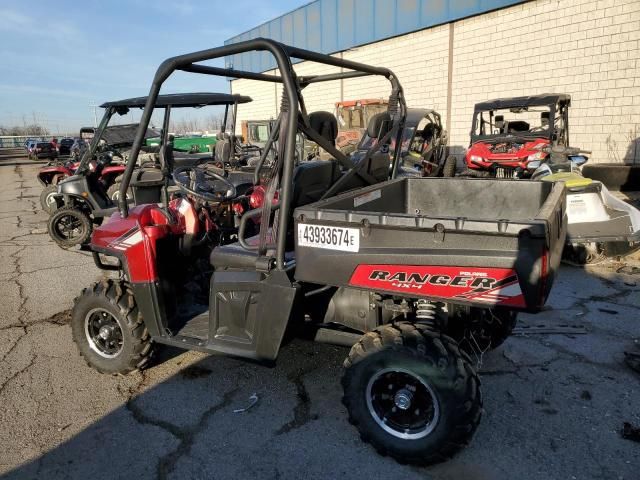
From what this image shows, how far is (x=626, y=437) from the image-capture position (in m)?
2.52

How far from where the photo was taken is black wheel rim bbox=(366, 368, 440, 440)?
7.72ft

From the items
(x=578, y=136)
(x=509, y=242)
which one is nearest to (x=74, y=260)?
(x=509, y=242)

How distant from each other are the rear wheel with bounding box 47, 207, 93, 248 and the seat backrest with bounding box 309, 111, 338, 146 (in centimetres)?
609

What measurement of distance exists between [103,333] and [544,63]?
12.5 m

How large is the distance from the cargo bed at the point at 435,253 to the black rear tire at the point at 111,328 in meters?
1.39

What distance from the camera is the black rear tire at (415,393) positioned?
2209 mm

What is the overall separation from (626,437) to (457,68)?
43.8ft

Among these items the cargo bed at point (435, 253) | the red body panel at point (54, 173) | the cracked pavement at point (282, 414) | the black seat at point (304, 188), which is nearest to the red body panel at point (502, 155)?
the cracked pavement at point (282, 414)

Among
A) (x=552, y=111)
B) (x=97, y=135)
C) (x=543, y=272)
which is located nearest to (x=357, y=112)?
(x=552, y=111)

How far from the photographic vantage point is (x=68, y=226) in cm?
777

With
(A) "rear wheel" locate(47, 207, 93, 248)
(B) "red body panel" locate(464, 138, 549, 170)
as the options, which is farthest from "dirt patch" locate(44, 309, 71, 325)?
(B) "red body panel" locate(464, 138, 549, 170)

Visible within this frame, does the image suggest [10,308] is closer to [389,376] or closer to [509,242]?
[389,376]

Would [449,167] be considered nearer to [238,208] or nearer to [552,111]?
[552,111]

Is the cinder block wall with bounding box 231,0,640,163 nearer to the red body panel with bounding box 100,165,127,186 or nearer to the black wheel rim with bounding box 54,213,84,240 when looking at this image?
the red body panel with bounding box 100,165,127,186
